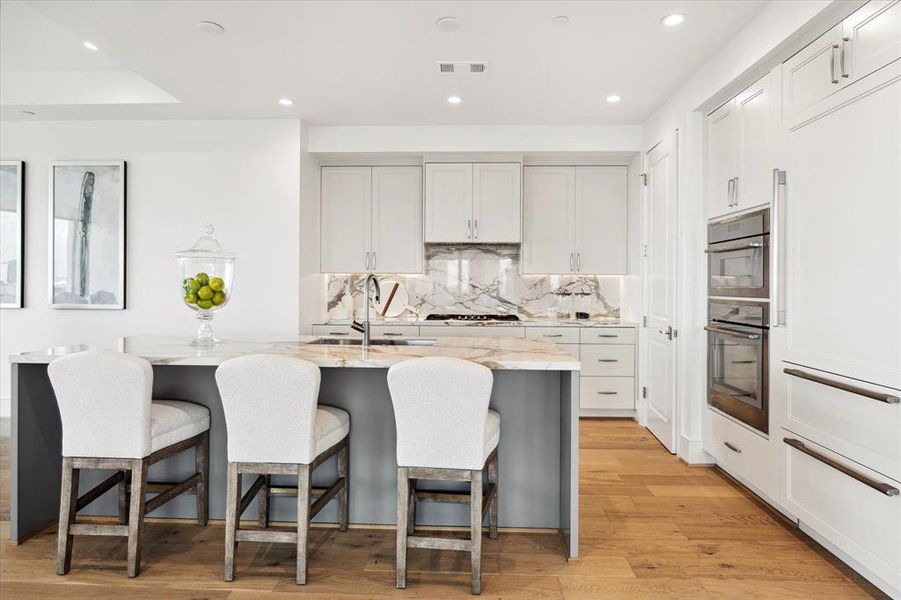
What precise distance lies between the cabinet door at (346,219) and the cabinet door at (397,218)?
9 cm

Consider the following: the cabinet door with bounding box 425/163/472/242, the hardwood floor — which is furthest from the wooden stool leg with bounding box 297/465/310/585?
the cabinet door with bounding box 425/163/472/242

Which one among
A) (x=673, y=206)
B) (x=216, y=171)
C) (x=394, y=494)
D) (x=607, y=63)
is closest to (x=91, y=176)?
(x=216, y=171)

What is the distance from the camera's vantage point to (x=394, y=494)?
265 cm

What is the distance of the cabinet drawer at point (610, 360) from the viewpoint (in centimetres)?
Result: 484

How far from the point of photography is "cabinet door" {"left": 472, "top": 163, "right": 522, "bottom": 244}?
4992 millimetres

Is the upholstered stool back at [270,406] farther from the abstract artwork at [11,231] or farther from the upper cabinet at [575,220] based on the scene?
the abstract artwork at [11,231]

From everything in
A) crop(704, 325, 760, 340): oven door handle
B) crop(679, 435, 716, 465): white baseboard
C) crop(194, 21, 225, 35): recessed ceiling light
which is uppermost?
crop(194, 21, 225, 35): recessed ceiling light

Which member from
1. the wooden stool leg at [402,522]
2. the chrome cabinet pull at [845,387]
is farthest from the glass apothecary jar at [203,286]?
the chrome cabinet pull at [845,387]

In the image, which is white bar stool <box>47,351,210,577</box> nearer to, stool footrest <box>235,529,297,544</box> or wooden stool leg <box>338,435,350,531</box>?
stool footrest <box>235,529,297,544</box>

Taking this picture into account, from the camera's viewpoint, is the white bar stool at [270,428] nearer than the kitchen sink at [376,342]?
Yes

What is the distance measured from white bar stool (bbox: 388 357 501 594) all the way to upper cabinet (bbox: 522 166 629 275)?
10.8 ft

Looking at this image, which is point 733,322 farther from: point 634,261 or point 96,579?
point 96,579

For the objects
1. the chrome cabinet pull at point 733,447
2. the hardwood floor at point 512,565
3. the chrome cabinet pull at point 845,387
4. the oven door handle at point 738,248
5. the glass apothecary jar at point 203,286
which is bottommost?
the hardwood floor at point 512,565

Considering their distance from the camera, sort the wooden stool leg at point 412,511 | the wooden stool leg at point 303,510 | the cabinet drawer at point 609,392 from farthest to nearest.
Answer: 1. the cabinet drawer at point 609,392
2. the wooden stool leg at point 412,511
3. the wooden stool leg at point 303,510
